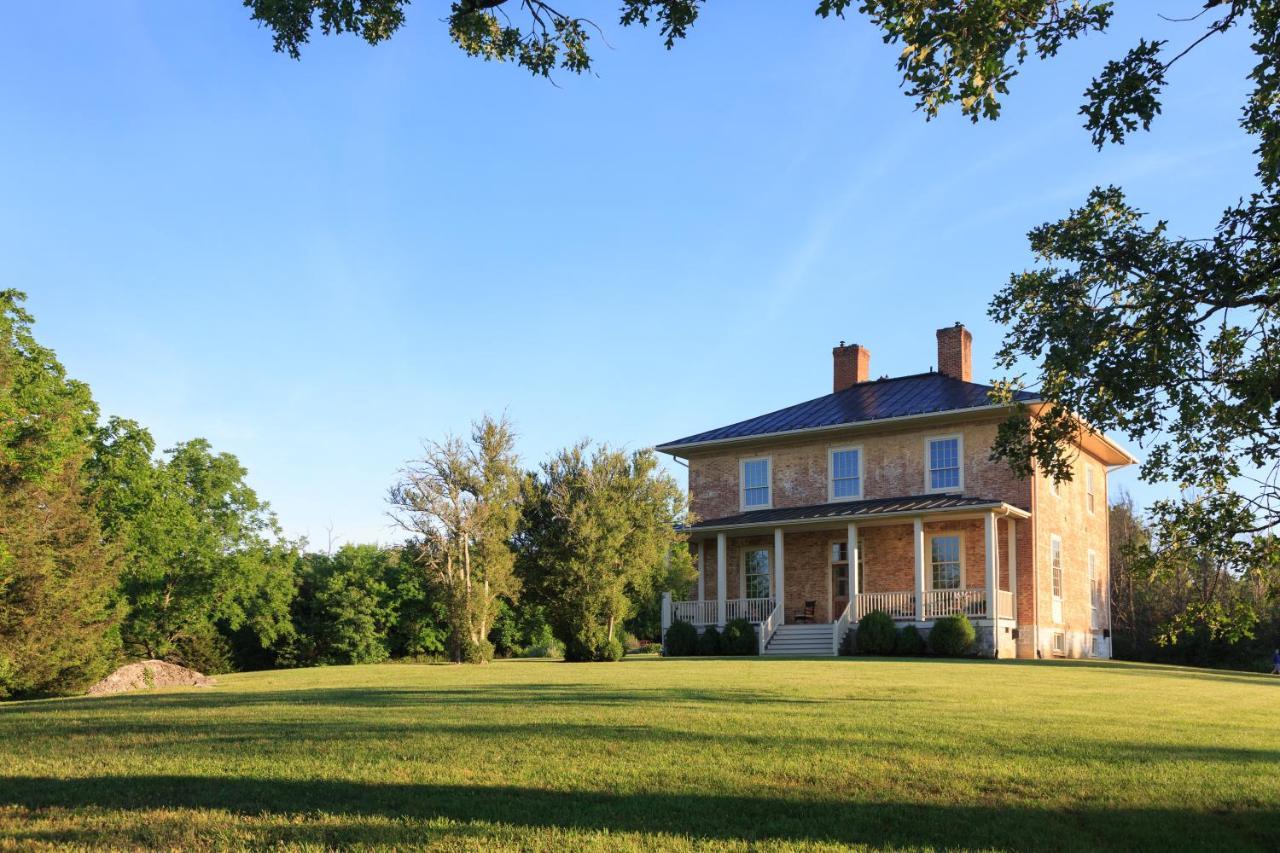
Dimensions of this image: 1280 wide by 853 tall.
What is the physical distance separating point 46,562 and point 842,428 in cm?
2158

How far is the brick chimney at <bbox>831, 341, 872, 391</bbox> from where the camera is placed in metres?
36.8

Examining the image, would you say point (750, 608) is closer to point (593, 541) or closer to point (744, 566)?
point (744, 566)

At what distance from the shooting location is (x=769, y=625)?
30109 millimetres

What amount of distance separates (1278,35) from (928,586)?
2541 cm

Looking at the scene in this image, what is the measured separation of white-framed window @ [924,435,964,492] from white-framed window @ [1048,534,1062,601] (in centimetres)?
332

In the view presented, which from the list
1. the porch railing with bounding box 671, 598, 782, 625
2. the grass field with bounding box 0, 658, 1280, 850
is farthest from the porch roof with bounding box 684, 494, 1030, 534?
the grass field with bounding box 0, 658, 1280, 850

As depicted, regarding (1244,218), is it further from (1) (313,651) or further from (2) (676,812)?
(1) (313,651)

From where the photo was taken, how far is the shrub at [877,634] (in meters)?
27.4

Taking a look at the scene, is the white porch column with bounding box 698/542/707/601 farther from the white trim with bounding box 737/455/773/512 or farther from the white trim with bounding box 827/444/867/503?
the white trim with bounding box 827/444/867/503

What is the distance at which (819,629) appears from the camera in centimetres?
2959

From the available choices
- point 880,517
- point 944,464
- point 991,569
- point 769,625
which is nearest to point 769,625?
point 769,625

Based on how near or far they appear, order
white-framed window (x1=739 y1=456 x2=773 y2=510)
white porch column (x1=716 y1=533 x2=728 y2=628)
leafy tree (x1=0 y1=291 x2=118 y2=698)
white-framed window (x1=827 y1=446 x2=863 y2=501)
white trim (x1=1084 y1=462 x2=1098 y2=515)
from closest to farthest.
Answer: leafy tree (x1=0 y1=291 x2=118 y2=698)
white porch column (x1=716 y1=533 x2=728 y2=628)
white-framed window (x1=827 y1=446 x2=863 y2=501)
white-framed window (x1=739 y1=456 x2=773 y2=510)
white trim (x1=1084 y1=462 x2=1098 y2=515)

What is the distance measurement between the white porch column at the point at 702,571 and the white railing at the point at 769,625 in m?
3.16

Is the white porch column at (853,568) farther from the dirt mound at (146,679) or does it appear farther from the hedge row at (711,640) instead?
the dirt mound at (146,679)
